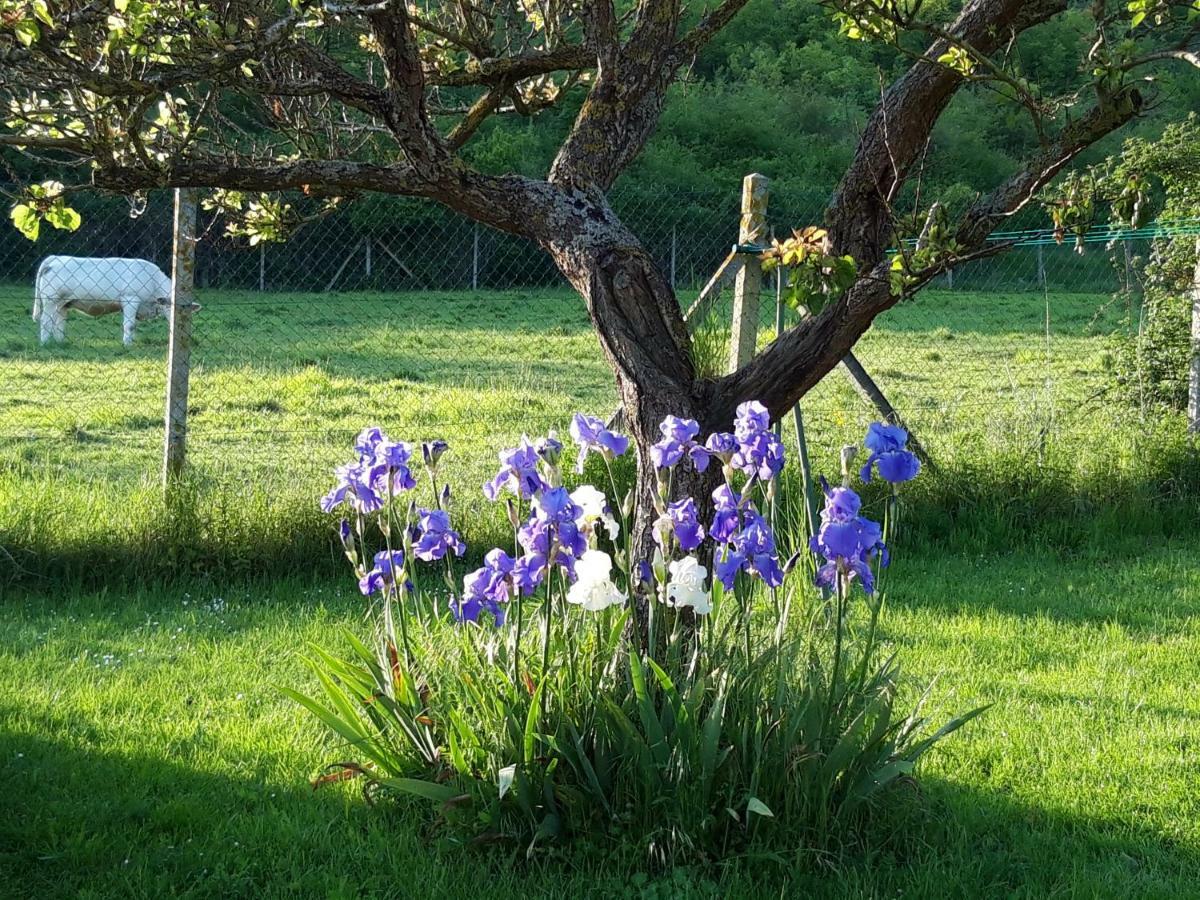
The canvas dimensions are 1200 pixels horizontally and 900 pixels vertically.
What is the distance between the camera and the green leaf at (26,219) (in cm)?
343

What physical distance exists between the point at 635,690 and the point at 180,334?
4473 millimetres

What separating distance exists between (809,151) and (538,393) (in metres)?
34.1

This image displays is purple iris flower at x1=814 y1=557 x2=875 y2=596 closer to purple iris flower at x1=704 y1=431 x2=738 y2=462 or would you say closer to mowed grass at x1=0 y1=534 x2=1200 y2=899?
purple iris flower at x1=704 y1=431 x2=738 y2=462

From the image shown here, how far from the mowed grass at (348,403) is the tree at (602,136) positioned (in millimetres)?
2072

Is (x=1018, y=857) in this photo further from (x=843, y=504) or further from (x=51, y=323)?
(x=51, y=323)

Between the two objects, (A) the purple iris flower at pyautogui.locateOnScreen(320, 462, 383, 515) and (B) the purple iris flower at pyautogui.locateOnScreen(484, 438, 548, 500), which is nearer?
(B) the purple iris flower at pyautogui.locateOnScreen(484, 438, 548, 500)

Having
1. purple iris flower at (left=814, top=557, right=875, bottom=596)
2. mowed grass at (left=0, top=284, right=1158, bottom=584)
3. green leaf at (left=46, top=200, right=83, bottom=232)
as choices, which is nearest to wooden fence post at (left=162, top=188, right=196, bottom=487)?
mowed grass at (left=0, top=284, right=1158, bottom=584)

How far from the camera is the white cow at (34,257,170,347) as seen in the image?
1805 centimetres

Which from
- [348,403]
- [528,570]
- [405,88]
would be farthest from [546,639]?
[348,403]

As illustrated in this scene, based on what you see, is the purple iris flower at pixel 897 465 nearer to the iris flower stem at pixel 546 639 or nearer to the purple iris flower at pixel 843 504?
the purple iris flower at pixel 843 504

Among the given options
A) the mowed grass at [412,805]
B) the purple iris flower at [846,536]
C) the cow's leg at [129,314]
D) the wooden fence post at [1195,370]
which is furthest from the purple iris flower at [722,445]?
the cow's leg at [129,314]

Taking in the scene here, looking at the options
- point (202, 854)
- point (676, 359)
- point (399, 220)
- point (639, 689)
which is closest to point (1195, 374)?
point (676, 359)

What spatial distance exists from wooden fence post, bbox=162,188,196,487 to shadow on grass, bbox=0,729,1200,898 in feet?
10.6

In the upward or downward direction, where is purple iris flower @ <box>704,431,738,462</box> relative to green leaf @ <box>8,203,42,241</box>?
downward
